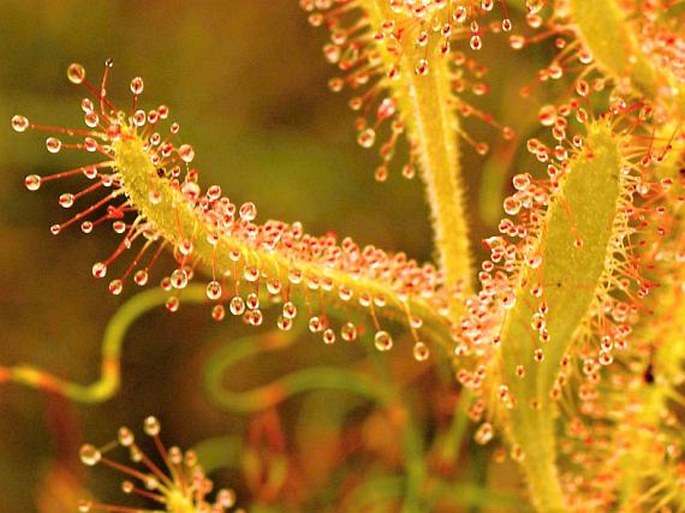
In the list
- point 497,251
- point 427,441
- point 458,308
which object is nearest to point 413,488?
point 427,441

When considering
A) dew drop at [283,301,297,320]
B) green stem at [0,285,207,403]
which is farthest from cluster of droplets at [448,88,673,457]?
green stem at [0,285,207,403]

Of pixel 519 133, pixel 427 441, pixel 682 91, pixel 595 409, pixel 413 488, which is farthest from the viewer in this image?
pixel 427 441

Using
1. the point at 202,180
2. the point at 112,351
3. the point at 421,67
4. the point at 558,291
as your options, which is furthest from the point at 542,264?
the point at 202,180

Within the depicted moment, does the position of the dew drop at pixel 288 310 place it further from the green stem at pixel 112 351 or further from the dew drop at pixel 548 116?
the green stem at pixel 112 351

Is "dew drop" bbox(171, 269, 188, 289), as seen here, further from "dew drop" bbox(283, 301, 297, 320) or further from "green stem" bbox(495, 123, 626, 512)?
"green stem" bbox(495, 123, 626, 512)

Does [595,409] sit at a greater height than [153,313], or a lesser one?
lesser

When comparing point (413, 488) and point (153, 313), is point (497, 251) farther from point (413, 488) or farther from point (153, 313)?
point (153, 313)

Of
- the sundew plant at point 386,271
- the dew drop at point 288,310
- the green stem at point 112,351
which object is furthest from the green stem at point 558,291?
the green stem at point 112,351

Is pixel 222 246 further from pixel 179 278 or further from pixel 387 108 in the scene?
pixel 387 108
